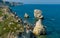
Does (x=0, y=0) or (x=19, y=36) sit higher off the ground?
(x=19, y=36)

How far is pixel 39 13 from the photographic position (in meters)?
48.5

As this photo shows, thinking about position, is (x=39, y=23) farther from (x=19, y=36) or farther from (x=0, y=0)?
(x=0, y=0)

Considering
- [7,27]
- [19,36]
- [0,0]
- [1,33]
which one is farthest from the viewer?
[0,0]

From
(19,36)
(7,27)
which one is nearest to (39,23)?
(7,27)

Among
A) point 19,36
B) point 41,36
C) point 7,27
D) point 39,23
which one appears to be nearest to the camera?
point 19,36

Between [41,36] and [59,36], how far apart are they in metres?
4.56

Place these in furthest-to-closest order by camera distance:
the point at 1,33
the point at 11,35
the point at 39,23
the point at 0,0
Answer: the point at 0,0, the point at 39,23, the point at 1,33, the point at 11,35

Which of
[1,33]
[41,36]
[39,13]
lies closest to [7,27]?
[1,33]

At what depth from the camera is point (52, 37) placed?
44.8m

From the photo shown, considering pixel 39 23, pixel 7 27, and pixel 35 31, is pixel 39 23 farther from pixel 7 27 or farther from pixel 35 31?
pixel 7 27

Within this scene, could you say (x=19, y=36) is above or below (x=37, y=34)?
above

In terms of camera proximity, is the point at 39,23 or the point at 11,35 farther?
the point at 39,23

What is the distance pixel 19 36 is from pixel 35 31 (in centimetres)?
1758

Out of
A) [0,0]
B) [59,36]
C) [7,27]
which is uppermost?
[7,27]
